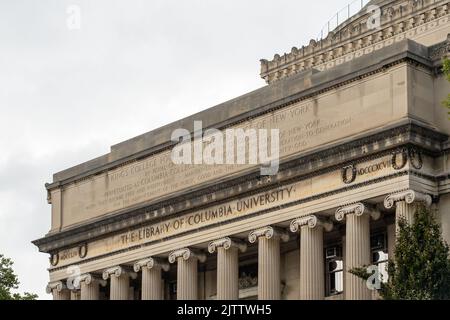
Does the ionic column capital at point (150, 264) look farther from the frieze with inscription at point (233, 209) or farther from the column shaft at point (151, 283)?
the frieze with inscription at point (233, 209)

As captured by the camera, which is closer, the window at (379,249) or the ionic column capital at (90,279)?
the window at (379,249)

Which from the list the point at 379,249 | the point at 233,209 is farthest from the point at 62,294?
the point at 379,249

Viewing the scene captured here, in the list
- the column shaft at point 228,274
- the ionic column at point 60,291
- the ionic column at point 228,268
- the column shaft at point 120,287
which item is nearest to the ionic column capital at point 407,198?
the ionic column at point 228,268


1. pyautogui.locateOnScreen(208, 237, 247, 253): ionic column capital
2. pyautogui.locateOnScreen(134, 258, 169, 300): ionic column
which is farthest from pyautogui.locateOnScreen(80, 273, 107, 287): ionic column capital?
pyautogui.locateOnScreen(208, 237, 247, 253): ionic column capital

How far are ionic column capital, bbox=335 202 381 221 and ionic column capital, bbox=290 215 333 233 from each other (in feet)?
4.41

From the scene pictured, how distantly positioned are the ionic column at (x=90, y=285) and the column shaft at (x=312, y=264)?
16999 mm

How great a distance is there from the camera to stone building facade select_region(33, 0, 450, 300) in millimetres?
54844

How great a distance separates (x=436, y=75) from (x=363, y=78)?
10.9 ft

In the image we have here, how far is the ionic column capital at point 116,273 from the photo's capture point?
68.6 meters

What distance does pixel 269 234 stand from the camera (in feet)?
195

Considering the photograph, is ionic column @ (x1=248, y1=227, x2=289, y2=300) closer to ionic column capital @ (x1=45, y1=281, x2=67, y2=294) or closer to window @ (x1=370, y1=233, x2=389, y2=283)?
window @ (x1=370, y1=233, x2=389, y2=283)

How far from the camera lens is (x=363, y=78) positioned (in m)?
57.1
